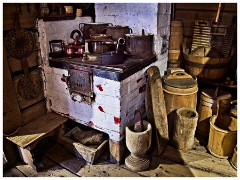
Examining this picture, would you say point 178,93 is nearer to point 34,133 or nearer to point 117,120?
point 117,120

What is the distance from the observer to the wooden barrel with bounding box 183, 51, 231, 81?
3258 millimetres

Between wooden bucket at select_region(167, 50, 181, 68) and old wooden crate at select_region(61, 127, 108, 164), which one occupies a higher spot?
wooden bucket at select_region(167, 50, 181, 68)

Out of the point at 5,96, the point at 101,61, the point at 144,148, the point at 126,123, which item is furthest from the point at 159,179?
the point at 5,96

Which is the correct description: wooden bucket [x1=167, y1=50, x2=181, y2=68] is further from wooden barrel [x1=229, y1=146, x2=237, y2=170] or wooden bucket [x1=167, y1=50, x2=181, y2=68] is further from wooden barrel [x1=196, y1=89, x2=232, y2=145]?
wooden barrel [x1=229, y1=146, x2=237, y2=170]

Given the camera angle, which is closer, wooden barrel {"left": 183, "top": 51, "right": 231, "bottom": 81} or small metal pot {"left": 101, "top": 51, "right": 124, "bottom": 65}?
small metal pot {"left": 101, "top": 51, "right": 124, "bottom": 65}

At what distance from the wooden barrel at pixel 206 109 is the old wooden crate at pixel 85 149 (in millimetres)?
1372

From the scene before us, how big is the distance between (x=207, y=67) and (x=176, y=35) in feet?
2.32

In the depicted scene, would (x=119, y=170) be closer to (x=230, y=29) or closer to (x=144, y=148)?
(x=144, y=148)

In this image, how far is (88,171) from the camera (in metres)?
2.83

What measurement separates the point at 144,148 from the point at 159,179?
40 centimetres

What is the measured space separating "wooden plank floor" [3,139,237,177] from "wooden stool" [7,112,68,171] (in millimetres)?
185

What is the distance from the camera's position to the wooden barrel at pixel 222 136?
285cm

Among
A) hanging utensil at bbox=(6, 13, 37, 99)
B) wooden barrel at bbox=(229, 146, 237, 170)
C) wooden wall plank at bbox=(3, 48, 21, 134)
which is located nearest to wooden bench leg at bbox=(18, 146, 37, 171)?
wooden wall plank at bbox=(3, 48, 21, 134)

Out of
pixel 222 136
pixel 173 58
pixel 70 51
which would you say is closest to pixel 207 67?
pixel 173 58
